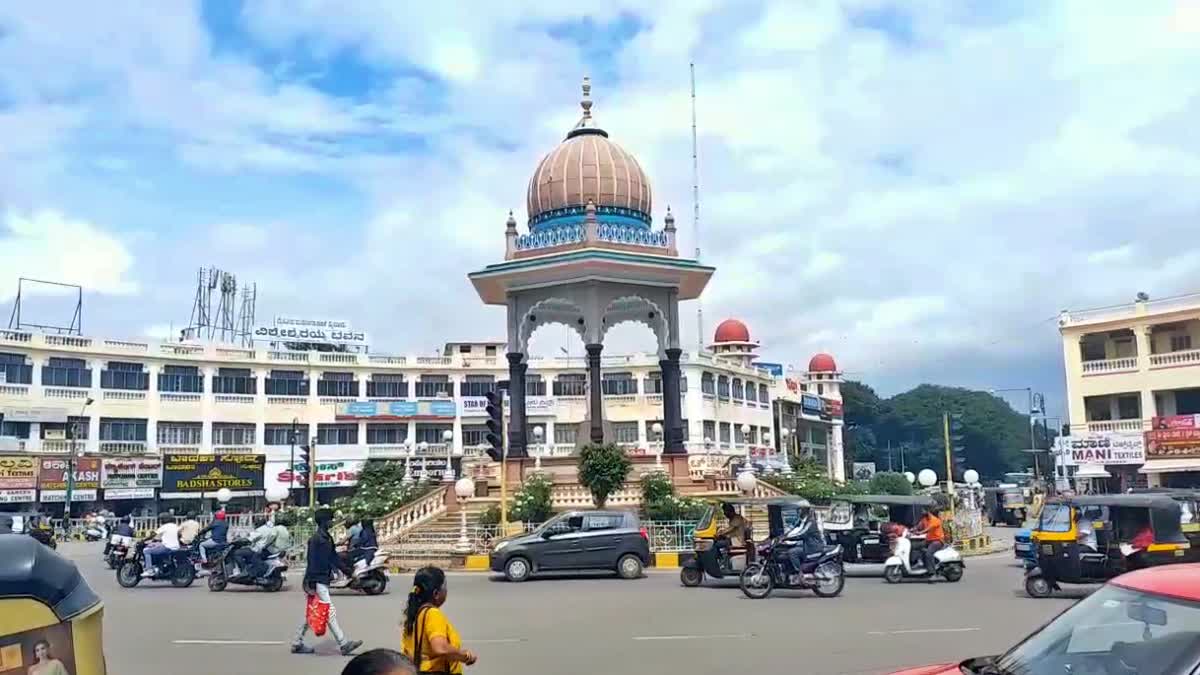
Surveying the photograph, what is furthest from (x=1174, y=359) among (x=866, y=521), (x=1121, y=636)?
(x=1121, y=636)

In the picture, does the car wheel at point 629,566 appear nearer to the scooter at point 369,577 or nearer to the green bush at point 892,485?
the scooter at point 369,577

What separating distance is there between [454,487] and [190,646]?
14.1 metres

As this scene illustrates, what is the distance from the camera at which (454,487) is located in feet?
81.5

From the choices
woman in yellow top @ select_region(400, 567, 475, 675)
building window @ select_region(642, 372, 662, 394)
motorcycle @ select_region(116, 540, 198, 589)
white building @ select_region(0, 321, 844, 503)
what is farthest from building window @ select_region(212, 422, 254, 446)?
woman in yellow top @ select_region(400, 567, 475, 675)

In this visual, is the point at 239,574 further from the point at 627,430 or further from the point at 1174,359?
the point at 627,430

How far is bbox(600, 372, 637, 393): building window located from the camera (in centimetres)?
5684

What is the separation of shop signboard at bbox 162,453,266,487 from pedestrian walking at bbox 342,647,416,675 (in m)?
47.2

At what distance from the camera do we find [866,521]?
19516 mm

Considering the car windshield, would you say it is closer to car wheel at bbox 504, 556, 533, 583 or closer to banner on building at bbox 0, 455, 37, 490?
car wheel at bbox 504, 556, 533, 583

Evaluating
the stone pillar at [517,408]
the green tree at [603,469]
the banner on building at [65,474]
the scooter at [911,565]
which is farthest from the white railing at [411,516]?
the banner on building at [65,474]

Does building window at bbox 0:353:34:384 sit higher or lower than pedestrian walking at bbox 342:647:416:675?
higher

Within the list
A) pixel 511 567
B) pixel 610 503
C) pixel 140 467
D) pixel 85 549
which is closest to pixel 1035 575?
pixel 511 567

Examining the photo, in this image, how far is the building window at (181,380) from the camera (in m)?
48.2

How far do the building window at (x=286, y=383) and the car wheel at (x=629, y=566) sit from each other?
3745cm
